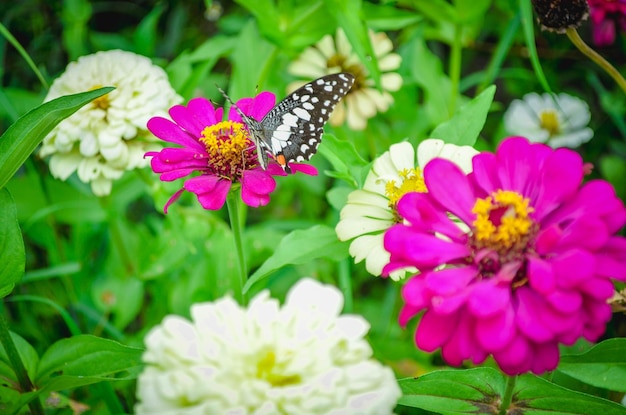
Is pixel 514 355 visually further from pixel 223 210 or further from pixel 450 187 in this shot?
pixel 223 210

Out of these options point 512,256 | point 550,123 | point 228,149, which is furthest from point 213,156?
point 550,123

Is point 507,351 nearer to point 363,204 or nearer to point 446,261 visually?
point 446,261

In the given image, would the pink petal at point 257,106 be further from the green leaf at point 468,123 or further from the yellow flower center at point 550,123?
the yellow flower center at point 550,123

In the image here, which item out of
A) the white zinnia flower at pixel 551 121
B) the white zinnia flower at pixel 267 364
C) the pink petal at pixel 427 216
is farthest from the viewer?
the white zinnia flower at pixel 551 121

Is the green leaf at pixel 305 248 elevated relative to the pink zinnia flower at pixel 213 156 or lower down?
lower down

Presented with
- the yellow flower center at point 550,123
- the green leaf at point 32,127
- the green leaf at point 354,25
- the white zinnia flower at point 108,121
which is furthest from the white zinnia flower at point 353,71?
the green leaf at point 32,127

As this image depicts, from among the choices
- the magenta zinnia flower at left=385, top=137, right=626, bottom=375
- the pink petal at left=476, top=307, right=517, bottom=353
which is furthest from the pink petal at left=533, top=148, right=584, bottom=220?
the pink petal at left=476, top=307, right=517, bottom=353
